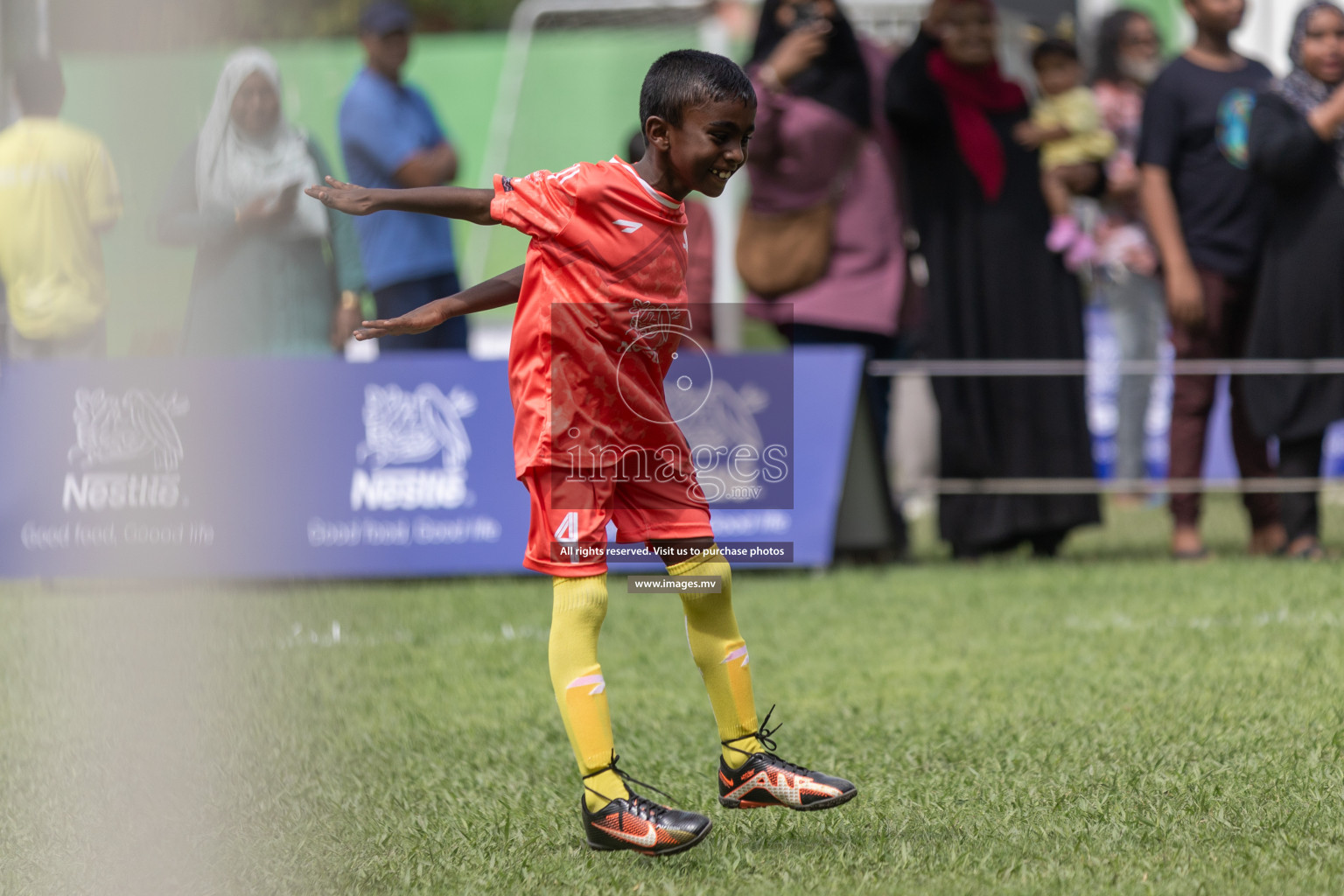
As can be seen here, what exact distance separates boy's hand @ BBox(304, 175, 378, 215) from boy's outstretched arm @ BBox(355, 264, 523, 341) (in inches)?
9.3

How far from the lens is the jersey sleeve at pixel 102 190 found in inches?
101

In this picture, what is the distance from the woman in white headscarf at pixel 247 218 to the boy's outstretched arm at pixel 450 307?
269mm

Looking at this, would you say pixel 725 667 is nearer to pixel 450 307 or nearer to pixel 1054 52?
pixel 450 307

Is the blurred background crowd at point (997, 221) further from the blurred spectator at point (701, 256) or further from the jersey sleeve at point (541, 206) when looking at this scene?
the jersey sleeve at point (541, 206)

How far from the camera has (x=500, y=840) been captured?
3.97 meters

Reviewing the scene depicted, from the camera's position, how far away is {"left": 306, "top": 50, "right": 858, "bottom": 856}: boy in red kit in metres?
3.70

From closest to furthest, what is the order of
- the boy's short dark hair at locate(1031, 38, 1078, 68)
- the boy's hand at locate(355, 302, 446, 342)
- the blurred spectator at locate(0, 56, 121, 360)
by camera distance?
the blurred spectator at locate(0, 56, 121, 360) < the boy's hand at locate(355, 302, 446, 342) < the boy's short dark hair at locate(1031, 38, 1078, 68)

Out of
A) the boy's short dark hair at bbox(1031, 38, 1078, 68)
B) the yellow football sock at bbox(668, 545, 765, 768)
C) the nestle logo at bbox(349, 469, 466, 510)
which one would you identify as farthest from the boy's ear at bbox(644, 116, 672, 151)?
the boy's short dark hair at bbox(1031, 38, 1078, 68)

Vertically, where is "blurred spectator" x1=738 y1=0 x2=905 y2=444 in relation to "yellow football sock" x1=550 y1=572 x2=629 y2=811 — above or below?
above

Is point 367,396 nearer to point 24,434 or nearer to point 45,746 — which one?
point 24,434

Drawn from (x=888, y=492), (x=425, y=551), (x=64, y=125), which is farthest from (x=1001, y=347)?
(x=64, y=125)

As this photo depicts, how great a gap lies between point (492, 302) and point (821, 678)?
258cm

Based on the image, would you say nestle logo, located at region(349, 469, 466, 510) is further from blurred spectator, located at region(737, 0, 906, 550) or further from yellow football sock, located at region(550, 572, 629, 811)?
yellow football sock, located at region(550, 572, 629, 811)

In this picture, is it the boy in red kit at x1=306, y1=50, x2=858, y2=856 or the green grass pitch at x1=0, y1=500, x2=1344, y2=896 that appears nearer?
the green grass pitch at x1=0, y1=500, x2=1344, y2=896
